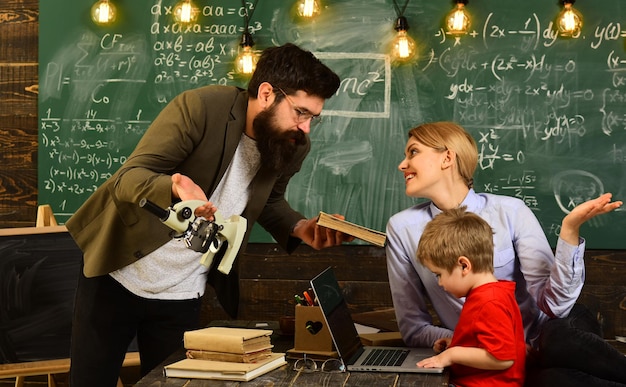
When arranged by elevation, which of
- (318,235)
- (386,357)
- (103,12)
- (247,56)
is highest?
(103,12)

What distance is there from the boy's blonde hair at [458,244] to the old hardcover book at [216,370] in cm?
52

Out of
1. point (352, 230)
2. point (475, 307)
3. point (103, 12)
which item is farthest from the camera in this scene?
point (103, 12)

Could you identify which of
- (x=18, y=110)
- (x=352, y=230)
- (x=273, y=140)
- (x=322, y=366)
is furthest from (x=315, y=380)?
(x=18, y=110)

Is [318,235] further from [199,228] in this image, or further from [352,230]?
[199,228]

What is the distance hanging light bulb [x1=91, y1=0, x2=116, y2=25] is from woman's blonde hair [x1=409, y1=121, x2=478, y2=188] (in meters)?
2.18

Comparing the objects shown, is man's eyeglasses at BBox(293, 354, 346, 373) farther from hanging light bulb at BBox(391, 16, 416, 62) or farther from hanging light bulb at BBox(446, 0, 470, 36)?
hanging light bulb at BBox(446, 0, 470, 36)

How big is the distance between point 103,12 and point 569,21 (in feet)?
7.50

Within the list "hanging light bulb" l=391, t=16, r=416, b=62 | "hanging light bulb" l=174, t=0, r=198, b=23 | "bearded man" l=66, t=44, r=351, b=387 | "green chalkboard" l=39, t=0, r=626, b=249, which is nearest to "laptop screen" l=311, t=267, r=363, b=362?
"bearded man" l=66, t=44, r=351, b=387

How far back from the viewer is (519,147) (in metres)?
3.90

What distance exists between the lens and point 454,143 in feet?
7.95

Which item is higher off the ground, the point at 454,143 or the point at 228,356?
the point at 454,143

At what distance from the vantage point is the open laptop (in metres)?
1.98

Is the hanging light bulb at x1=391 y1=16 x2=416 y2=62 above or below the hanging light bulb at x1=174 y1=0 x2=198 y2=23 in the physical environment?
below

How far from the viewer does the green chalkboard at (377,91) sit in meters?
3.86
